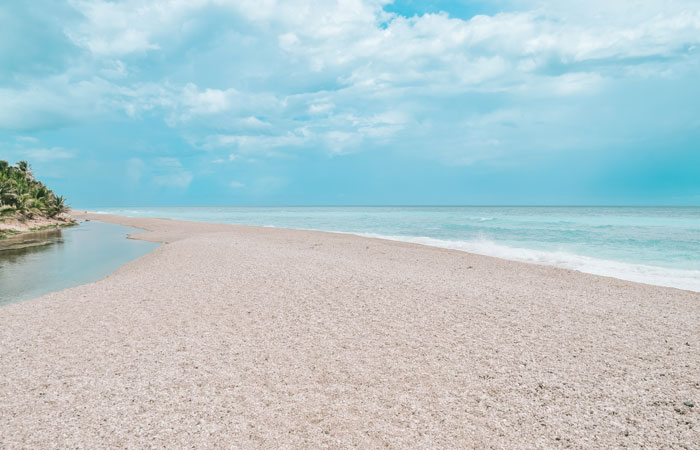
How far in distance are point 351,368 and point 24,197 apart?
38.9m

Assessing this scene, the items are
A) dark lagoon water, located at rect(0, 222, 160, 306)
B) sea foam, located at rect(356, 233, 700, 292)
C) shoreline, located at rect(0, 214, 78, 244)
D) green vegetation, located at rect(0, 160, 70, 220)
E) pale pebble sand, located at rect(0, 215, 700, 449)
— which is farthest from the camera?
green vegetation, located at rect(0, 160, 70, 220)

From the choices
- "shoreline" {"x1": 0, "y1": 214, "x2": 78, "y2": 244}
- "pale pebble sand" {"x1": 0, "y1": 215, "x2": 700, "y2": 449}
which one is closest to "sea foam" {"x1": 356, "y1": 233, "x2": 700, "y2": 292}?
"pale pebble sand" {"x1": 0, "y1": 215, "x2": 700, "y2": 449}

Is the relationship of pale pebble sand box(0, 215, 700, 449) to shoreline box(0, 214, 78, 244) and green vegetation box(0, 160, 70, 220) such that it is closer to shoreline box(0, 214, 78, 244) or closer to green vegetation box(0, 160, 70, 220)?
shoreline box(0, 214, 78, 244)

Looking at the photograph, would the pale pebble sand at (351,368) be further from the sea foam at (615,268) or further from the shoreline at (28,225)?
the shoreline at (28,225)

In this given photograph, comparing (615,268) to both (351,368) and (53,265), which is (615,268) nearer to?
(351,368)

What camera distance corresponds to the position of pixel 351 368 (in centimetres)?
490

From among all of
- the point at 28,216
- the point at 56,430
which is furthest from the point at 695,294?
the point at 28,216

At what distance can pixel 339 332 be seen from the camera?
6.17m

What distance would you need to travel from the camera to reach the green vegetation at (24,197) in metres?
28.8

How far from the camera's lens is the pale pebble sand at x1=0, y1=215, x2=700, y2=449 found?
11.9 ft

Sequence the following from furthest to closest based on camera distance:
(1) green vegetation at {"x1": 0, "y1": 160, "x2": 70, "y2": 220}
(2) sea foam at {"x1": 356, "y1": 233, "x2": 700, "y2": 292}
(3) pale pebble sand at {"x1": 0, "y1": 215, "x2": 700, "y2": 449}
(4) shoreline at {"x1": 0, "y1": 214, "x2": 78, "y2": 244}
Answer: (1) green vegetation at {"x1": 0, "y1": 160, "x2": 70, "y2": 220} → (4) shoreline at {"x1": 0, "y1": 214, "x2": 78, "y2": 244} → (2) sea foam at {"x1": 356, "y1": 233, "x2": 700, "y2": 292} → (3) pale pebble sand at {"x1": 0, "y1": 215, "x2": 700, "y2": 449}

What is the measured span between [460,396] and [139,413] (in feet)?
11.3

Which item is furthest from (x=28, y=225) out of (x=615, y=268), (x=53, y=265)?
(x=615, y=268)

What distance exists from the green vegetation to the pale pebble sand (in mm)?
27820
